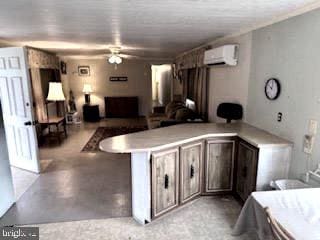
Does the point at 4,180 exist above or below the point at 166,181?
below

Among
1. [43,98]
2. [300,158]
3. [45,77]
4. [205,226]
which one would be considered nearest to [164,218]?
[205,226]

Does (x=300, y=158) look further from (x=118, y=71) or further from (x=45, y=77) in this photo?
(x=118, y=71)

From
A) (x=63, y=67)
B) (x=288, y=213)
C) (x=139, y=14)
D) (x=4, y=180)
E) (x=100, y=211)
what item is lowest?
(x=100, y=211)

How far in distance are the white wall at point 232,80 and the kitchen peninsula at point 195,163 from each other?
2.18 ft

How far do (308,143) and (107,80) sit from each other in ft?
25.2

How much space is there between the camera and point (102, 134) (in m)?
6.27

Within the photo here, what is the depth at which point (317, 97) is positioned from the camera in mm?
2072

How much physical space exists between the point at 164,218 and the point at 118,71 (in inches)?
280

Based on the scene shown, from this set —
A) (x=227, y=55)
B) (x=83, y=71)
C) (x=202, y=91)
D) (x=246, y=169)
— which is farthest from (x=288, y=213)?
(x=83, y=71)

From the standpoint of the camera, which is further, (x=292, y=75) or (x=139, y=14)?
(x=292, y=75)

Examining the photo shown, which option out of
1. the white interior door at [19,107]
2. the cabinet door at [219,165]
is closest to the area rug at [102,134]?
the white interior door at [19,107]

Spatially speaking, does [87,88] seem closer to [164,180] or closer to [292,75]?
[164,180]

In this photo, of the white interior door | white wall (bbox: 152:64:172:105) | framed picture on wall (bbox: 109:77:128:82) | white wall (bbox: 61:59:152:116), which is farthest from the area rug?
white wall (bbox: 152:64:172:105)

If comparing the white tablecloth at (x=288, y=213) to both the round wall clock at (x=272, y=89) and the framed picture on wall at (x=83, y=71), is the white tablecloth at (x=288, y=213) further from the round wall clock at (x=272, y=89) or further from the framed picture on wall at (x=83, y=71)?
the framed picture on wall at (x=83, y=71)
